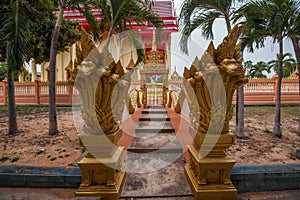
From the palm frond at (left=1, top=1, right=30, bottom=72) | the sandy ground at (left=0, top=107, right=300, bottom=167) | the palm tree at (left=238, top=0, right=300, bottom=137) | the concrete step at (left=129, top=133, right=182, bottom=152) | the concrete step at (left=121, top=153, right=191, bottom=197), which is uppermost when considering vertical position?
the palm tree at (left=238, top=0, right=300, bottom=137)

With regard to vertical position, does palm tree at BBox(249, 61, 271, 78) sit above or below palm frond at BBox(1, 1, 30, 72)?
above

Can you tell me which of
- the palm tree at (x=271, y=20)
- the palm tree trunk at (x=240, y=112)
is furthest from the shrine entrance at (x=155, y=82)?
the palm tree at (x=271, y=20)

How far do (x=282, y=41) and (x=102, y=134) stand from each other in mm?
7000

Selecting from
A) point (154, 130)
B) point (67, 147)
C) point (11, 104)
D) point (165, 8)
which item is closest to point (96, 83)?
point (154, 130)

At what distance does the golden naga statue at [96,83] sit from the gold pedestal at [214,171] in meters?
1.08

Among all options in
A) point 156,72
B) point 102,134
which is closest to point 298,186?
point 102,134

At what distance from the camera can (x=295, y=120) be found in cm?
862

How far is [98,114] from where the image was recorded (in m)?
1.90

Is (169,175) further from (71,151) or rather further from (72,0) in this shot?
(72,0)

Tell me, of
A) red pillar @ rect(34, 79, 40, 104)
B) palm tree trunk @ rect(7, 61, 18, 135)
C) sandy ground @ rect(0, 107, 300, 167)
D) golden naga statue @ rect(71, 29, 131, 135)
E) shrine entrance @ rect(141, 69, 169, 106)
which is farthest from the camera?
red pillar @ rect(34, 79, 40, 104)

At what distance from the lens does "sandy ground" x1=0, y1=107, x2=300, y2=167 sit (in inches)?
165

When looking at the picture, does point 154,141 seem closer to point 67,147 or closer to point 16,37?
point 67,147

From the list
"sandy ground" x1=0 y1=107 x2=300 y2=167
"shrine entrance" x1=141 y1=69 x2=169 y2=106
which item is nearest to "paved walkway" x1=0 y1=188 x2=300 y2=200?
"sandy ground" x1=0 y1=107 x2=300 y2=167

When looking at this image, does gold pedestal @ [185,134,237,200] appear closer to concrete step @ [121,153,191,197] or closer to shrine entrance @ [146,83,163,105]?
concrete step @ [121,153,191,197]
